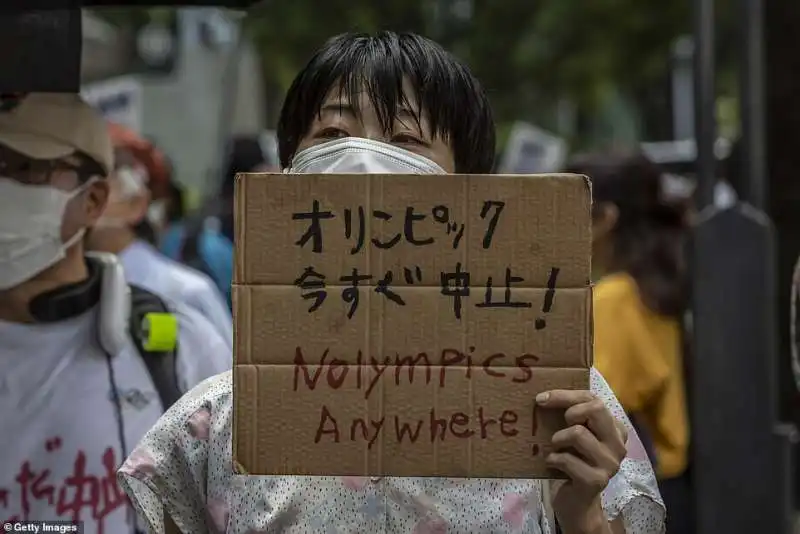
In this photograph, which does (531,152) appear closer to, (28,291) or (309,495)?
(28,291)

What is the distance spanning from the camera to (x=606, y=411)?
2391 mm

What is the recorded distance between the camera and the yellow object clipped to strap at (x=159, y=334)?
12.4ft

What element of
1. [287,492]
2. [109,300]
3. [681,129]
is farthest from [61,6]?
[681,129]

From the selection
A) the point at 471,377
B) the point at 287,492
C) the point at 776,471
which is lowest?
the point at 776,471

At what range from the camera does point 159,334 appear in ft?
12.4

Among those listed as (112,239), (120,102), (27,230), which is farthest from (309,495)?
(120,102)

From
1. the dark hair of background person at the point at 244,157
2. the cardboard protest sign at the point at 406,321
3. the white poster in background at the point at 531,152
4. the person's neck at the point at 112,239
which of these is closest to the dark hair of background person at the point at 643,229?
the person's neck at the point at 112,239

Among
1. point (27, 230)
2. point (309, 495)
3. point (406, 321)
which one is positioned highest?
point (27, 230)

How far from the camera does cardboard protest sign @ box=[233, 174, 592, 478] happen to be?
7.93 feet

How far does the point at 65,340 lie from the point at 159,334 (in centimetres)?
22

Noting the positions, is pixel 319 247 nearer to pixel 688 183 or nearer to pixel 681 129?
pixel 688 183

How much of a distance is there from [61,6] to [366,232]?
48.5 inches

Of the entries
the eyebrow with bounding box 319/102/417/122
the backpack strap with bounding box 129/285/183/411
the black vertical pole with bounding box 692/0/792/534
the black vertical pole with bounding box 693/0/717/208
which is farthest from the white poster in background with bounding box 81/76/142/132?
the eyebrow with bounding box 319/102/417/122

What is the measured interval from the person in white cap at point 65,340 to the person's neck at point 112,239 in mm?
2220
